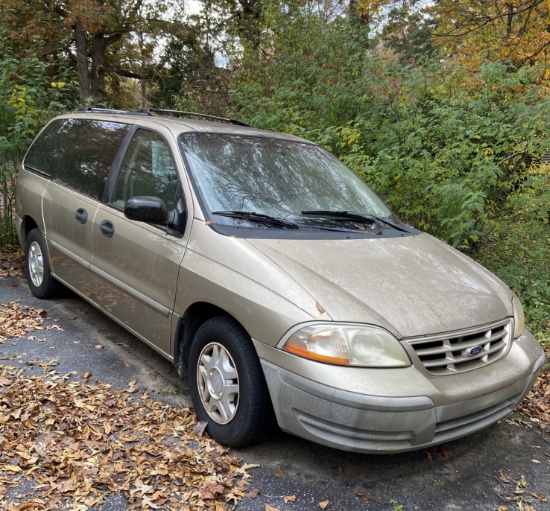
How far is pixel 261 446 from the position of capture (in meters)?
2.99

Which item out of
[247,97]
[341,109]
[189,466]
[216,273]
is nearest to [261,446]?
[189,466]

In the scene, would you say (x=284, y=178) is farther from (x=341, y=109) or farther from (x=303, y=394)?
(x=341, y=109)

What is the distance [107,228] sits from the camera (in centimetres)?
381

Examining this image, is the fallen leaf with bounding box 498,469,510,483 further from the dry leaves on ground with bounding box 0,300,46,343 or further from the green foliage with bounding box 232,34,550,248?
the dry leaves on ground with bounding box 0,300,46,343

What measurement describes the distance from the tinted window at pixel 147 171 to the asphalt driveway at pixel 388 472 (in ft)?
4.37

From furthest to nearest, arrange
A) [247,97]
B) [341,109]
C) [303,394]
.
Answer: [247,97] → [341,109] → [303,394]

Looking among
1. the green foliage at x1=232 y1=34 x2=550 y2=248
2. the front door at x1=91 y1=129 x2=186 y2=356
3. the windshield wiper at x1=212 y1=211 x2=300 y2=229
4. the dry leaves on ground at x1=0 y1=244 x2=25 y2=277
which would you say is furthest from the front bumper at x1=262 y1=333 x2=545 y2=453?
the dry leaves on ground at x1=0 y1=244 x2=25 y2=277

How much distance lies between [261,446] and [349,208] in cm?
170

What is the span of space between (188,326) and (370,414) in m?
1.31

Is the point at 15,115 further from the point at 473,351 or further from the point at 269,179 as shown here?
the point at 473,351

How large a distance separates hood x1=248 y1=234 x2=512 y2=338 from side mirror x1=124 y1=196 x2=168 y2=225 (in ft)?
2.12

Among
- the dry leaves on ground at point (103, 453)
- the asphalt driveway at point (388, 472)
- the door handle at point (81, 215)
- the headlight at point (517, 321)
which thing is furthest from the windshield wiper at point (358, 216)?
the door handle at point (81, 215)

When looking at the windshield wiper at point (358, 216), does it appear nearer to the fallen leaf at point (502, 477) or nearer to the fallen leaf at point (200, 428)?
the fallen leaf at point (200, 428)

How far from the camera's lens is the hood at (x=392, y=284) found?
8.30 feet
